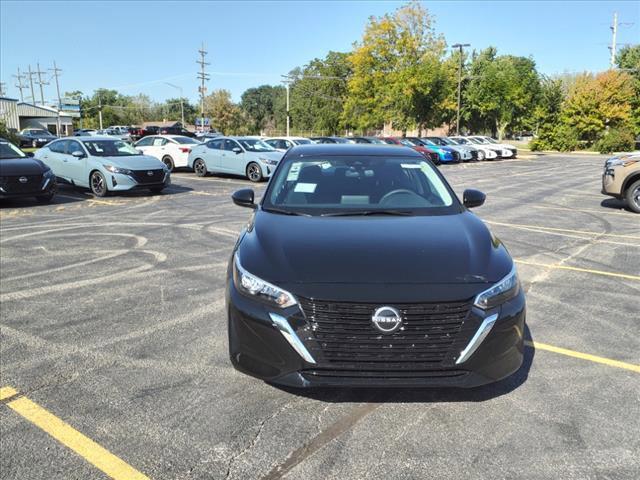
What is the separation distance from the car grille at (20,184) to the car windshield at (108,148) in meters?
2.35

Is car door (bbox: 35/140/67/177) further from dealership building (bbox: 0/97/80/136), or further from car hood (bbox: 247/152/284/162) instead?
dealership building (bbox: 0/97/80/136)

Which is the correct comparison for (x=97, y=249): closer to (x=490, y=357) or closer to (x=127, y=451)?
(x=127, y=451)

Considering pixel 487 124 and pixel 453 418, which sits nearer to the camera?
pixel 453 418

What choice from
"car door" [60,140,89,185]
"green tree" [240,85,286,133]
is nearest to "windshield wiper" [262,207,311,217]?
"car door" [60,140,89,185]

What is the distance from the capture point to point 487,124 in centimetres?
6328

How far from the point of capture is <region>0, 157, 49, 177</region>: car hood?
1180 cm

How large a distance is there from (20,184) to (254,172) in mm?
8228

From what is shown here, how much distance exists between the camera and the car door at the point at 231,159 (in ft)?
62.3

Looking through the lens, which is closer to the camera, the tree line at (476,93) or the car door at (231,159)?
the car door at (231,159)

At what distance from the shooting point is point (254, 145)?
63.7ft

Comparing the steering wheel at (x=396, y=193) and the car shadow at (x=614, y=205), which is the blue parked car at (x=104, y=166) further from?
the car shadow at (x=614, y=205)

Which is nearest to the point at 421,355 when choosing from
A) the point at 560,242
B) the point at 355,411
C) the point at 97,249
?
the point at 355,411

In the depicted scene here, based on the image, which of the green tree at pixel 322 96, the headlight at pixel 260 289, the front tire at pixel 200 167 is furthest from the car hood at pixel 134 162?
the green tree at pixel 322 96

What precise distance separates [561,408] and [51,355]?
370 centimetres
